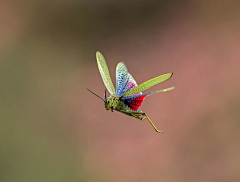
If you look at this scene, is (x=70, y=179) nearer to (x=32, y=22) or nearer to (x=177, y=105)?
(x=177, y=105)

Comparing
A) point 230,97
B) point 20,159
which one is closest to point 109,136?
point 20,159

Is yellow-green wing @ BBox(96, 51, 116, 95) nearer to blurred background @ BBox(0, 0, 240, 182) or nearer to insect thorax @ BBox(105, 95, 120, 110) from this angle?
insect thorax @ BBox(105, 95, 120, 110)

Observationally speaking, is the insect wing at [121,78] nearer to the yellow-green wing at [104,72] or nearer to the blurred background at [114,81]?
the yellow-green wing at [104,72]

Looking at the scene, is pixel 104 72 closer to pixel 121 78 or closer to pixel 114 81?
pixel 121 78

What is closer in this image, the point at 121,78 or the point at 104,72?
the point at 104,72

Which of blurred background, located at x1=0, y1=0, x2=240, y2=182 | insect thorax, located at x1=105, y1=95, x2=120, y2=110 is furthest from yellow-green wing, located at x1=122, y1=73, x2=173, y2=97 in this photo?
blurred background, located at x1=0, y1=0, x2=240, y2=182

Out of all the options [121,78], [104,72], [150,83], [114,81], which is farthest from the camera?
[114,81]

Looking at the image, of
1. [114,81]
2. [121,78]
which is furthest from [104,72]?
[114,81]
